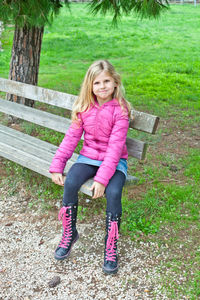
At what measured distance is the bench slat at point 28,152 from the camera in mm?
3180

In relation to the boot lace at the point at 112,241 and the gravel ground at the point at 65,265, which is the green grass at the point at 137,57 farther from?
the boot lace at the point at 112,241

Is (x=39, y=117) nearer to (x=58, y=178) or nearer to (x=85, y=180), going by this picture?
(x=58, y=178)

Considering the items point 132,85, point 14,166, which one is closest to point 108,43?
point 132,85

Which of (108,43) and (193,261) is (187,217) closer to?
(193,261)

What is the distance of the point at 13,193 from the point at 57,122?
2.86 feet

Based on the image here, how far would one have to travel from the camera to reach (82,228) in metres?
3.23

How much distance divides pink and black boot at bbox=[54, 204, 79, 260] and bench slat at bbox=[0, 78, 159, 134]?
84 cm

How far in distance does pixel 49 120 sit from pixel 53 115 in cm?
7

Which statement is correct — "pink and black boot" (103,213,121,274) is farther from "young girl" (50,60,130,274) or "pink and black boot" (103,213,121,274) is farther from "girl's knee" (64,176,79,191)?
"girl's knee" (64,176,79,191)

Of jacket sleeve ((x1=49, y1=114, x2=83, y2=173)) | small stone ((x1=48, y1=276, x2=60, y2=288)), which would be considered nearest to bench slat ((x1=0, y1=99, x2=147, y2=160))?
jacket sleeve ((x1=49, y1=114, x2=83, y2=173))

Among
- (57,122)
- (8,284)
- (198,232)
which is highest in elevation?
(57,122)

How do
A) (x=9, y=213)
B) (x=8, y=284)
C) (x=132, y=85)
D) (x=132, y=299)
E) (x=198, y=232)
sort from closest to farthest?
(x=132, y=299)
(x=8, y=284)
(x=198, y=232)
(x=9, y=213)
(x=132, y=85)

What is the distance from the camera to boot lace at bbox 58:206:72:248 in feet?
9.30

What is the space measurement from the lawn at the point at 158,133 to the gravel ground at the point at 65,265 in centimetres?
13
